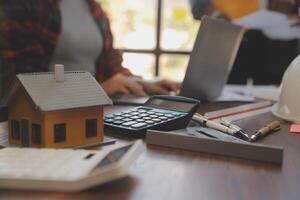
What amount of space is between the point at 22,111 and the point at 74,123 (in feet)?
0.26

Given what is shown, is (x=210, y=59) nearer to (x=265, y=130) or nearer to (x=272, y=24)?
(x=265, y=130)

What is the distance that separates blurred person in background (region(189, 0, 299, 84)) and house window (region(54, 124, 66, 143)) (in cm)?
157

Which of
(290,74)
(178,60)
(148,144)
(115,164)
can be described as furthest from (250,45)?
(115,164)

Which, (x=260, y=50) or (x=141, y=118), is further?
(x=260, y=50)

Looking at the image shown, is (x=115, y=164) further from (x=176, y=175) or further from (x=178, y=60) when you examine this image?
(x=178, y=60)

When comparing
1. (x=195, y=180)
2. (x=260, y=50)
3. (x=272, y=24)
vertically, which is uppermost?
(x=272, y=24)

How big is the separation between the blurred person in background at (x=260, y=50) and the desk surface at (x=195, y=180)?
4.83ft

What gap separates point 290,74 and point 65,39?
2.74 feet

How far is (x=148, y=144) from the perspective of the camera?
711 millimetres

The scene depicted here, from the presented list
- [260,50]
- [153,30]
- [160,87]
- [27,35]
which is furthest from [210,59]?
[153,30]

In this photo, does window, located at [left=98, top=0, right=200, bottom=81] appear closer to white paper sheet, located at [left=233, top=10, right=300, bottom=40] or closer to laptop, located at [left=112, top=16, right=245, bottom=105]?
white paper sheet, located at [left=233, top=10, right=300, bottom=40]

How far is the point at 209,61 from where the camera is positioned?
1109 millimetres

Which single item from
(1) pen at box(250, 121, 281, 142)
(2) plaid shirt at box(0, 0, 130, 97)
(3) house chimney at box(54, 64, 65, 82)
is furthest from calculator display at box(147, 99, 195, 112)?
(2) plaid shirt at box(0, 0, 130, 97)

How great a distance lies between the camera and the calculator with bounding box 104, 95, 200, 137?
76 cm
